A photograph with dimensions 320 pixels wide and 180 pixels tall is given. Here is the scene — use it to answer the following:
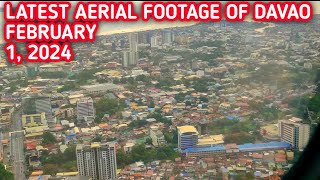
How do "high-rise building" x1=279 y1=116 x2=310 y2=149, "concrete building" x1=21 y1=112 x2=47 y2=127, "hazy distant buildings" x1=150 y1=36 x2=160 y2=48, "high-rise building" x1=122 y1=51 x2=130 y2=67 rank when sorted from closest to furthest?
"high-rise building" x1=279 y1=116 x2=310 y2=149, "concrete building" x1=21 y1=112 x2=47 y2=127, "hazy distant buildings" x1=150 y1=36 x2=160 y2=48, "high-rise building" x1=122 y1=51 x2=130 y2=67

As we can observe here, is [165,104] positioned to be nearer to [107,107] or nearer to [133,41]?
[107,107]

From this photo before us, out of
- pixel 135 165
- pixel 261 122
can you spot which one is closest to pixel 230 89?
pixel 261 122

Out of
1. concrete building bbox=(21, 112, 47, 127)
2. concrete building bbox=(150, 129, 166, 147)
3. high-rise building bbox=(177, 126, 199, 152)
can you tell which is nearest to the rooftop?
high-rise building bbox=(177, 126, 199, 152)

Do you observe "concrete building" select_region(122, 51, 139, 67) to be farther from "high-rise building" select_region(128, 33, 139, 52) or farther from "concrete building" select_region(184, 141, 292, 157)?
"concrete building" select_region(184, 141, 292, 157)

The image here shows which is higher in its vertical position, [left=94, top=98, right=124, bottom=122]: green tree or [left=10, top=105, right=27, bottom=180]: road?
[left=94, top=98, right=124, bottom=122]: green tree

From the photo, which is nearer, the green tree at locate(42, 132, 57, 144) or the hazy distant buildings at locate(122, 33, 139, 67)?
the green tree at locate(42, 132, 57, 144)

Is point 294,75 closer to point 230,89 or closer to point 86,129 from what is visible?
point 230,89
